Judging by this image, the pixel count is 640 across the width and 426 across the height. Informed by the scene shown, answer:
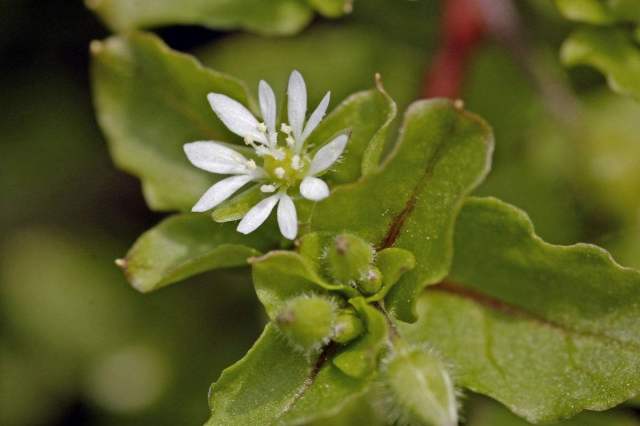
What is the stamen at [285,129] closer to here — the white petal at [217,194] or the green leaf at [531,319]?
the white petal at [217,194]

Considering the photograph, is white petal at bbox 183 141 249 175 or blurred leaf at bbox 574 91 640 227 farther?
blurred leaf at bbox 574 91 640 227

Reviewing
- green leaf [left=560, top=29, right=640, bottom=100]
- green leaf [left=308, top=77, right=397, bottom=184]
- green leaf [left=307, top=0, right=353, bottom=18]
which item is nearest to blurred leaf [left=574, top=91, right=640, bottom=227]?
green leaf [left=560, top=29, right=640, bottom=100]

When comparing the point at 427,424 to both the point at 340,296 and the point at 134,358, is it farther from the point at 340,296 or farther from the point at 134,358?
the point at 134,358

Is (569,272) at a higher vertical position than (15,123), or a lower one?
higher

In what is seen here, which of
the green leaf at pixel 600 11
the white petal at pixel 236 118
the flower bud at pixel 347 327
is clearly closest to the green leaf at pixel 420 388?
the flower bud at pixel 347 327

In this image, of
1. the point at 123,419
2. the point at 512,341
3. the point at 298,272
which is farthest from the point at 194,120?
the point at 123,419

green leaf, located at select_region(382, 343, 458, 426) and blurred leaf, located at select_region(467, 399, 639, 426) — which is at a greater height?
green leaf, located at select_region(382, 343, 458, 426)

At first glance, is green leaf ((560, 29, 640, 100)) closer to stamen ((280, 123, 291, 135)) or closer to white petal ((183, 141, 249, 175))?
stamen ((280, 123, 291, 135))
